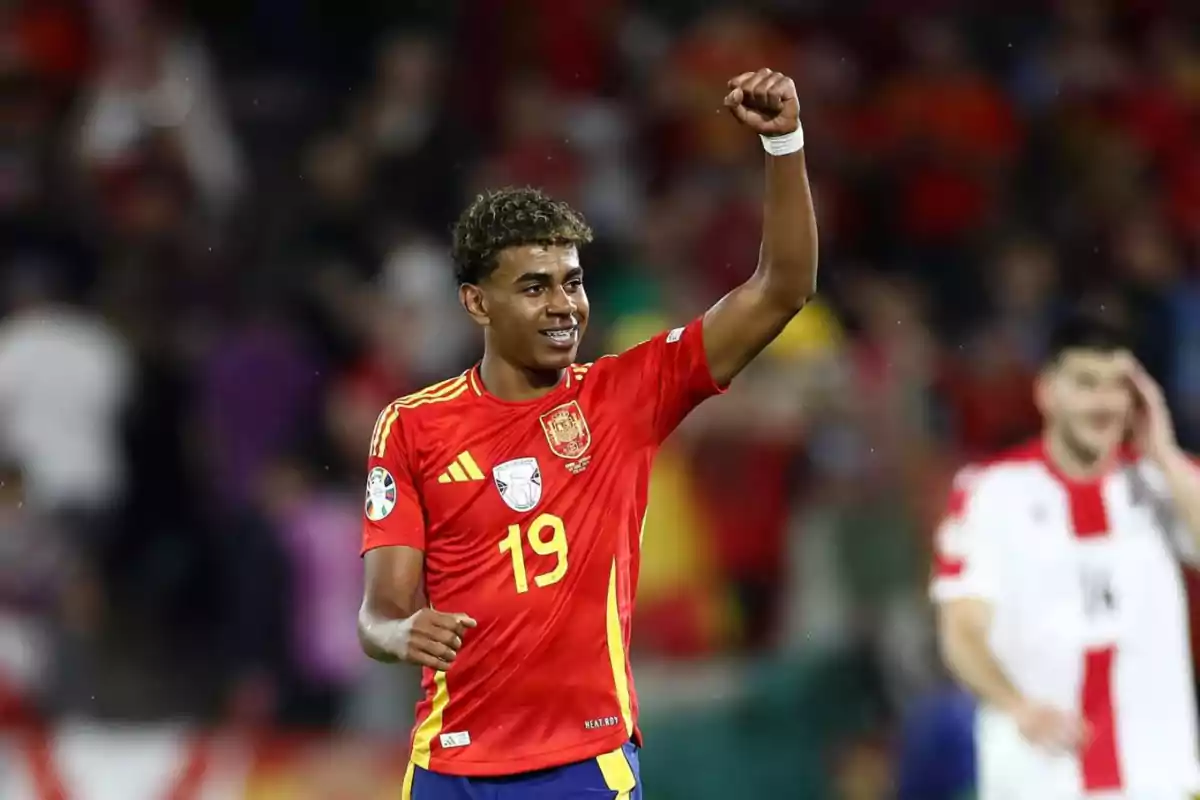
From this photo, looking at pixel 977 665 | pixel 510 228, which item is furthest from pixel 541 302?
pixel 977 665

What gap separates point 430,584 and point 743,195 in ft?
20.9

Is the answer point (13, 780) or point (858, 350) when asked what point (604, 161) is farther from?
point (13, 780)

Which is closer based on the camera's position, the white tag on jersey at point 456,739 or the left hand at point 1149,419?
the white tag on jersey at point 456,739

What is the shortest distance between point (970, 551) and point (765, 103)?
2234 mm

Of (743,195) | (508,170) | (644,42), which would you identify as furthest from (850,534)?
(644,42)

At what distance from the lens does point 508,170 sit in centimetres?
1109

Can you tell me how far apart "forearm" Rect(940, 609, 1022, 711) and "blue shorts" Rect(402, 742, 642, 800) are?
1.53m

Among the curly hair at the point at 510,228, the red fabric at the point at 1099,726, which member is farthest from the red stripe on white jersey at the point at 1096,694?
the curly hair at the point at 510,228

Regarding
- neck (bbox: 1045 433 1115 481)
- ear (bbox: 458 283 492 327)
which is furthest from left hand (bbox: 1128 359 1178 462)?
ear (bbox: 458 283 492 327)

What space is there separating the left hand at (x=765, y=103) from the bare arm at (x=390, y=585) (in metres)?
1.29

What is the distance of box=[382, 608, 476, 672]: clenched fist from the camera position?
14.1 feet

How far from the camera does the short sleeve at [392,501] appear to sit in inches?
188

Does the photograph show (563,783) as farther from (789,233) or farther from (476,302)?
(789,233)

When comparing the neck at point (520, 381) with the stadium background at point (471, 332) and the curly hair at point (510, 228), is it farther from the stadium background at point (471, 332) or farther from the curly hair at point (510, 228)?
the stadium background at point (471, 332)
